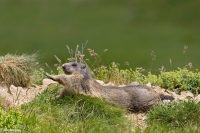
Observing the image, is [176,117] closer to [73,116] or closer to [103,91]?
[103,91]

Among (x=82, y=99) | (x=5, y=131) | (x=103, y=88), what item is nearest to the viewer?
(x=5, y=131)

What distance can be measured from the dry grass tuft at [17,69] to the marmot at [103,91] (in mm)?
1267

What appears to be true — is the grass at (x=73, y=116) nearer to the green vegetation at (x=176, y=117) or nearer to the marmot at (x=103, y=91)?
the marmot at (x=103, y=91)

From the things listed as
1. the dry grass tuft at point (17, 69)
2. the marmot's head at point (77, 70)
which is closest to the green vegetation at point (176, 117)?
the marmot's head at point (77, 70)

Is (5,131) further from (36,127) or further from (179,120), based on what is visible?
(179,120)

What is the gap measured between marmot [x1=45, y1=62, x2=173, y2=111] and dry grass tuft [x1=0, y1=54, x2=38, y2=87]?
1.27 meters

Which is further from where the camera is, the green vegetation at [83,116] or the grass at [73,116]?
the grass at [73,116]

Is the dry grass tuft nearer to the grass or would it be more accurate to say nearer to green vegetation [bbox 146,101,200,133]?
the grass

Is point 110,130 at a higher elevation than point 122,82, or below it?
below

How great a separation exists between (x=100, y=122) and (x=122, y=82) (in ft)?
13.5

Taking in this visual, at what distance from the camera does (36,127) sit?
7.02 m

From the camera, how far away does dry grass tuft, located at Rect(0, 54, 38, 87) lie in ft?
33.2

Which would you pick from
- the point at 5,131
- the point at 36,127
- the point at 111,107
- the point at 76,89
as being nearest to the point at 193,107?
the point at 111,107

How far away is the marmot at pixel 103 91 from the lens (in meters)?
9.16
